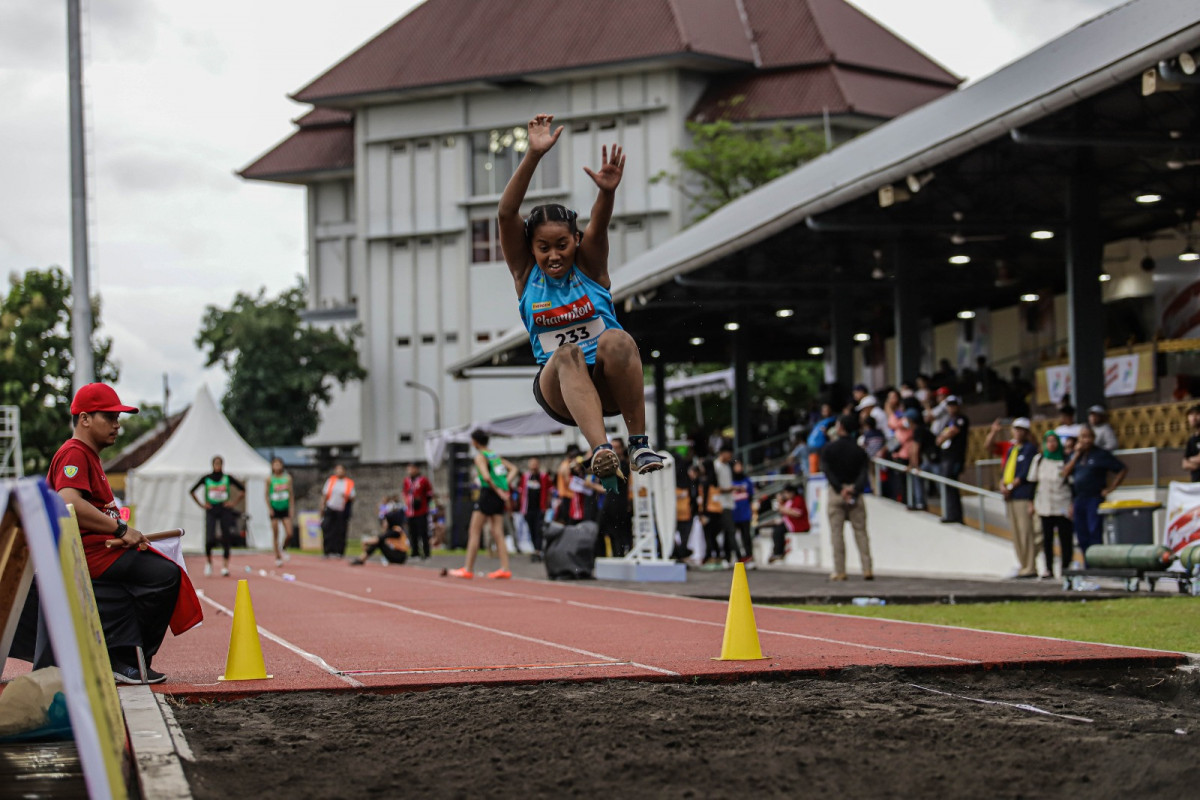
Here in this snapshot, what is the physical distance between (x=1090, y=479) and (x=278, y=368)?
4655 centimetres

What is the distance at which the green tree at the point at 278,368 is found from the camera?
59281 mm

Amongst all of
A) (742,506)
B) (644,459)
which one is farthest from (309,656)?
(742,506)

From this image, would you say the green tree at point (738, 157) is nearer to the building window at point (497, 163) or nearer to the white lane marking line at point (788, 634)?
the building window at point (497, 163)

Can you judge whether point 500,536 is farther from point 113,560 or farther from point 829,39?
point 829,39

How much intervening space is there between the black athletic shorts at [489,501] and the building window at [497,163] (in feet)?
130

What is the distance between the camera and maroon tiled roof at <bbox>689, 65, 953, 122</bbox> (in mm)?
55281

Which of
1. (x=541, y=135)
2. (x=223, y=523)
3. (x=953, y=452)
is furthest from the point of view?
(x=223, y=523)

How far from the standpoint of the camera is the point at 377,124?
60.8 metres

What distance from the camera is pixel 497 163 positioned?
59.4 meters

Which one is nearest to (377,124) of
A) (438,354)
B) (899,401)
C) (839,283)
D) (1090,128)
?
(438,354)

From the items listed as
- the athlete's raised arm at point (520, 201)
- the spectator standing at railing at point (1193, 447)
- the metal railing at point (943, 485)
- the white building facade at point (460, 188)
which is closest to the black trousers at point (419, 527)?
the metal railing at point (943, 485)

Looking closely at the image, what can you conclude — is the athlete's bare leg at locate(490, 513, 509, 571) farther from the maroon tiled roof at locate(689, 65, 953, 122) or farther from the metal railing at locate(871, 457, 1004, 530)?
the maroon tiled roof at locate(689, 65, 953, 122)

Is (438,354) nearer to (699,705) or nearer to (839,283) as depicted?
(839,283)

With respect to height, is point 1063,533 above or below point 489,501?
below
